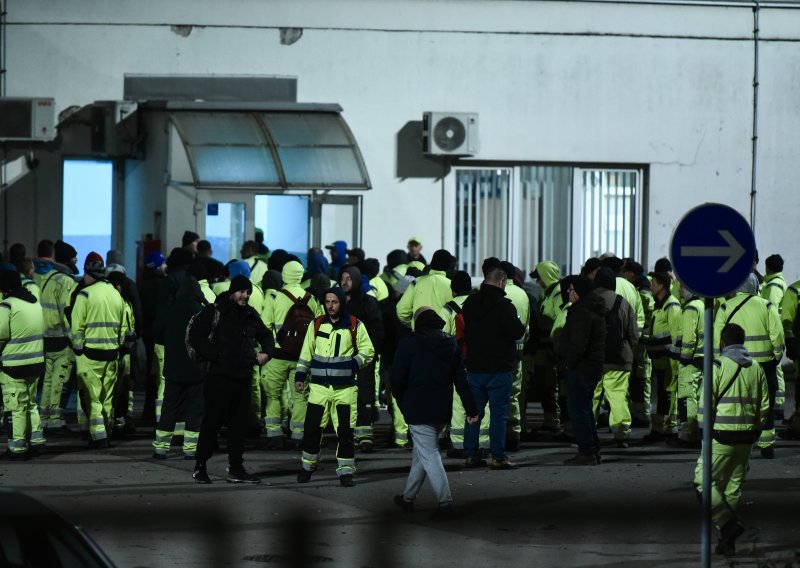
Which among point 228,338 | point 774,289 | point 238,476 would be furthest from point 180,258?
point 774,289

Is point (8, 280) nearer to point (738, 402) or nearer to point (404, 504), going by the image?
point (404, 504)

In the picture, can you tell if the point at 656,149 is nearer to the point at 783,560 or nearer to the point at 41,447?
the point at 41,447

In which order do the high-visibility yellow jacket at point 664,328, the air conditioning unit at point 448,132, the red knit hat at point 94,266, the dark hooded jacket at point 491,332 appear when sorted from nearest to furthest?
the dark hooded jacket at point 491,332 < the red knit hat at point 94,266 < the high-visibility yellow jacket at point 664,328 < the air conditioning unit at point 448,132

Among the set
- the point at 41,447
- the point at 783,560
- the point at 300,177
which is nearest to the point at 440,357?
the point at 783,560

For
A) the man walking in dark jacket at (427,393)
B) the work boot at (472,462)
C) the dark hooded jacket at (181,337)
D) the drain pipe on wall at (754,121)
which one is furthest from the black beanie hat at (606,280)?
the drain pipe on wall at (754,121)

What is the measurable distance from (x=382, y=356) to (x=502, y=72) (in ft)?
28.9

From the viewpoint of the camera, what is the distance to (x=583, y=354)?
559 inches

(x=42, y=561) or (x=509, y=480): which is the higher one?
(x=42, y=561)

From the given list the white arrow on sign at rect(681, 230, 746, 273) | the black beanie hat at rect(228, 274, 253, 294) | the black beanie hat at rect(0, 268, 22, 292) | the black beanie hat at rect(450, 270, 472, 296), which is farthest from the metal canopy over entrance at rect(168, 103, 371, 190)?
the white arrow on sign at rect(681, 230, 746, 273)

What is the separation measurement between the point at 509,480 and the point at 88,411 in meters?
4.32

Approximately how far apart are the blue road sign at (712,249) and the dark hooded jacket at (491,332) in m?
3.95

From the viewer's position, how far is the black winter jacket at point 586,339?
14.2 m

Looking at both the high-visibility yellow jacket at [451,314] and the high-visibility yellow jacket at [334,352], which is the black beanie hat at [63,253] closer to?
the high-visibility yellow jacket at [451,314]

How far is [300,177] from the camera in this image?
2233 centimetres
